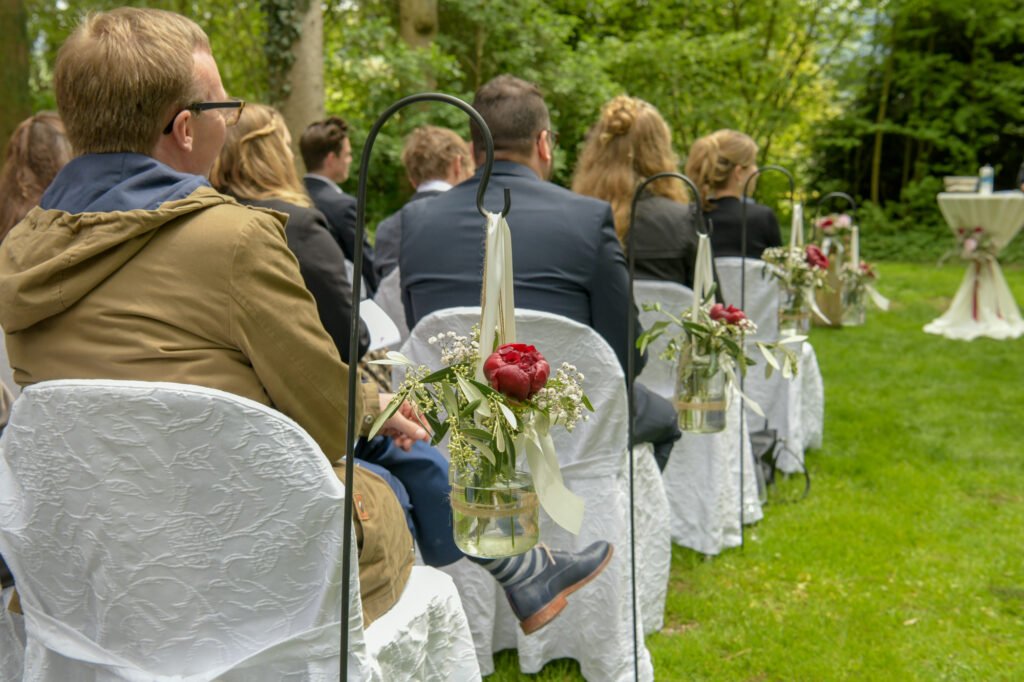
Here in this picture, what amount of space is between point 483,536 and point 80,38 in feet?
3.72

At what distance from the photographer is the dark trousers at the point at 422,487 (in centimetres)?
240

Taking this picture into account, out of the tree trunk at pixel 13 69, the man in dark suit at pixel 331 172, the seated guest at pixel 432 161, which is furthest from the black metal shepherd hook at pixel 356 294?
the tree trunk at pixel 13 69

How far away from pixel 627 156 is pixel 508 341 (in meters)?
2.33

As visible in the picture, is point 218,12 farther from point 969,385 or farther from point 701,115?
point 969,385

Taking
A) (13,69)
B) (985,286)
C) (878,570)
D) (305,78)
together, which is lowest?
(985,286)

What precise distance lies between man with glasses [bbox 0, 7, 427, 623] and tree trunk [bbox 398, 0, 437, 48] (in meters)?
10.6

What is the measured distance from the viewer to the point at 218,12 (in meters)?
12.5

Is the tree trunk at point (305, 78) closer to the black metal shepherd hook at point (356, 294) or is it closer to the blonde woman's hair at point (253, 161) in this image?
the blonde woman's hair at point (253, 161)

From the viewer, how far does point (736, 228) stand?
4715mm

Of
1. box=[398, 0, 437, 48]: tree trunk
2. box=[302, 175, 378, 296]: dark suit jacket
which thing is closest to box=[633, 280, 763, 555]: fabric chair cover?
box=[302, 175, 378, 296]: dark suit jacket

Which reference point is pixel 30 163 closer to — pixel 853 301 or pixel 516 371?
pixel 516 371

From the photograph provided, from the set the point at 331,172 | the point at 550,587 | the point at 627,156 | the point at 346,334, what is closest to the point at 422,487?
the point at 550,587

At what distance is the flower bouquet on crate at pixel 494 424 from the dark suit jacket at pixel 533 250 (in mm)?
965

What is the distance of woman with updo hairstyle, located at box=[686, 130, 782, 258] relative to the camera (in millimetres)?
4691
